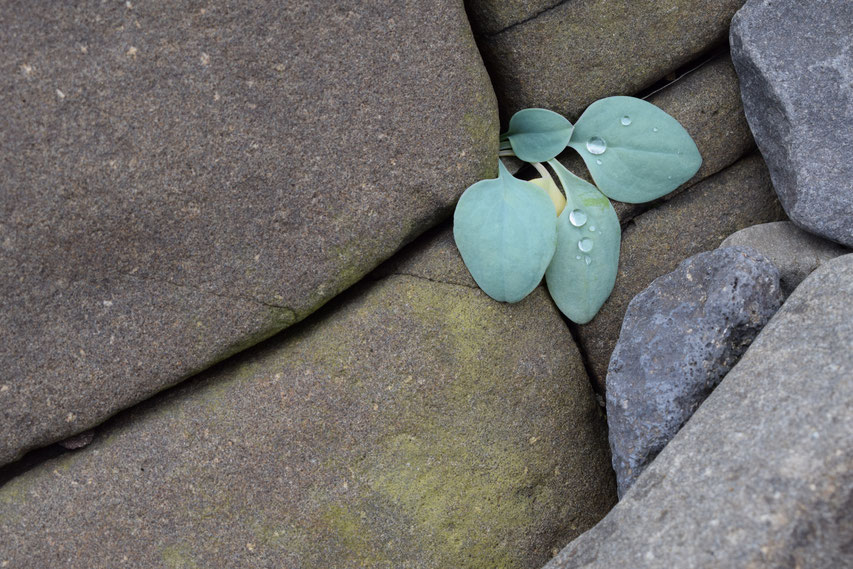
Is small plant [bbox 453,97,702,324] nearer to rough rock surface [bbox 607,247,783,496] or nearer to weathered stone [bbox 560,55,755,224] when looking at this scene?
weathered stone [bbox 560,55,755,224]

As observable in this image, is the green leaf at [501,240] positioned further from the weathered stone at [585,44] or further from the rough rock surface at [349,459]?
the weathered stone at [585,44]

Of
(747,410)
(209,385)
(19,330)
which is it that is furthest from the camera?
(209,385)

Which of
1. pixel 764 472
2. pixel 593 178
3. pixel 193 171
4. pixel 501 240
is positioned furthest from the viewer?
pixel 593 178

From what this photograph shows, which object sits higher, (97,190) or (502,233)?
(97,190)

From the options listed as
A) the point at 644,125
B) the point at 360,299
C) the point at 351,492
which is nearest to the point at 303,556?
the point at 351,492

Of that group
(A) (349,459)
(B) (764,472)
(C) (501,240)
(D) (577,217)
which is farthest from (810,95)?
(A) (349,459)

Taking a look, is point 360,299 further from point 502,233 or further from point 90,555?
point 90,555

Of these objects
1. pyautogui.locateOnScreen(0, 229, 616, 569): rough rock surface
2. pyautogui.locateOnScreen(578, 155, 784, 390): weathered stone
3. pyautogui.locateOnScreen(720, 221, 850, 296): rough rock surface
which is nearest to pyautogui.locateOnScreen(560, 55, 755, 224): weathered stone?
pyautogui.locateOnScreen(578, 155, 784, 390): weathered stone

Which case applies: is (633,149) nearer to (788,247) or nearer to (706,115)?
(706,115)
